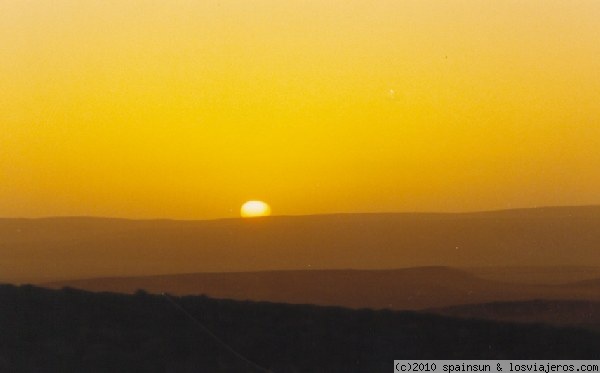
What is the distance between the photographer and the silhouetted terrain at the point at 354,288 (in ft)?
25.5

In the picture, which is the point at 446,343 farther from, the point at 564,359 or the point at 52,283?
the point at 52,283

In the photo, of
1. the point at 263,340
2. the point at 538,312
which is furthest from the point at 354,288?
the point at 538,312

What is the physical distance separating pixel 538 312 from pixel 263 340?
222 cm

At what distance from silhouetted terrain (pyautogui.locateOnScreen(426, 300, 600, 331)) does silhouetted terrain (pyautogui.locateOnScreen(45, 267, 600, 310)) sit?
5 cm

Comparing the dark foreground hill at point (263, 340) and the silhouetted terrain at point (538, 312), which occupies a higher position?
the silhouetted terrain at point (538, 312)

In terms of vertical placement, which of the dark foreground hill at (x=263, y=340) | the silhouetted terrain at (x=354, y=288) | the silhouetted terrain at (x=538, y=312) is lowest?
the dark foreground hill at (x=263, y=340)

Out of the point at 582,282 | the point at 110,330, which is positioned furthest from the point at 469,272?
the point at 110,330

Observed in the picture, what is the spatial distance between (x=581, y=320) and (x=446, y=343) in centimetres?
109

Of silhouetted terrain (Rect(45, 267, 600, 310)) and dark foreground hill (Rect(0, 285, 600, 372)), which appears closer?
dark foreground hill (Rect(0, 285, 600, 372))

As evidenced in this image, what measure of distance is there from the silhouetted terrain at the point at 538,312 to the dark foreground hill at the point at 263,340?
7 cm

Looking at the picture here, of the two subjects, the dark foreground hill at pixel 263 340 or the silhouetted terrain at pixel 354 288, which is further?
the silhouetted terrain at pixel 354 288

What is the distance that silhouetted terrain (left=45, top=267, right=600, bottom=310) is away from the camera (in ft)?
25.5

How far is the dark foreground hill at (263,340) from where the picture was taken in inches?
Answer: 296

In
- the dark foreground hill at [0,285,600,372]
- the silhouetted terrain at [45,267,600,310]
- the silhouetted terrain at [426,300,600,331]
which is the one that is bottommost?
the dark foreground hill at [0,285,600,372]
